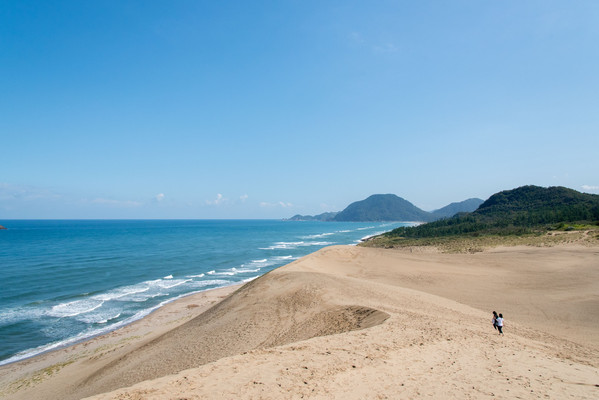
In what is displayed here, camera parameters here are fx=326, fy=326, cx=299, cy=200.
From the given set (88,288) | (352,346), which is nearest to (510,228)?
(352,346)

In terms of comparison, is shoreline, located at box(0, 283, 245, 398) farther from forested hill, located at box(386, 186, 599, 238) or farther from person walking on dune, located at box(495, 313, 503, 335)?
forested hill, located at box(386, 186, 599, 238)

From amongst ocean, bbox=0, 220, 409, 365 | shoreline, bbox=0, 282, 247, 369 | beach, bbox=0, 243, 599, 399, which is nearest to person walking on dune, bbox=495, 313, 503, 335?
beach, bbox=0, 243, 599, 399

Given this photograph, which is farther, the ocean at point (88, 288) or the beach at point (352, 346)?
the ocean at point (88, 288)

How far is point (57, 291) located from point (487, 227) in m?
68.7

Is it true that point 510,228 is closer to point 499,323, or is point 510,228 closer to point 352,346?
point 499,323

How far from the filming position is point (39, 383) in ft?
48.6

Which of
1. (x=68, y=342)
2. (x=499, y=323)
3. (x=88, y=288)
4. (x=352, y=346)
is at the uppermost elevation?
(x=352, y=346)

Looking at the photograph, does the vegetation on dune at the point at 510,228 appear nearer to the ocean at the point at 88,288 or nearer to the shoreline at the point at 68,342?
the ocean at the point at 88,288

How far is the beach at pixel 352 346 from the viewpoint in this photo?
848 centimetres

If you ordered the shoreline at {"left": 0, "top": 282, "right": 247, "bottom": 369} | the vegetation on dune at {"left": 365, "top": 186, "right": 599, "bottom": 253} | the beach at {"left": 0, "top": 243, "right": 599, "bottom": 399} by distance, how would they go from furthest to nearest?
1. the vegetation on dune at {"left": 365, "top": 186, "right": 599, "bottom": 253}
2. the shoreline at {"left": 0, "top": 282, "right": 247, "bottom": 369}
3. the beach at {"left": 0, "top": 243, "right": 599, "bottom": 399}

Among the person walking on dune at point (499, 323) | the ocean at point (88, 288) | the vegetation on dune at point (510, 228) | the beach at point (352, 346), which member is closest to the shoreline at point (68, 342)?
the ocean at point (88, 288)

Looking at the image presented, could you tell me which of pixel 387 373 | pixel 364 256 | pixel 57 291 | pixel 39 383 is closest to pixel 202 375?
pixel 387 373

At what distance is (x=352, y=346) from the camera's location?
11172 mm

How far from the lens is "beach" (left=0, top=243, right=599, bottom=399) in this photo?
334 inches
